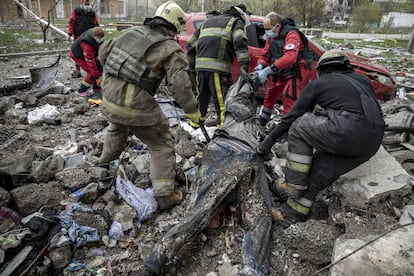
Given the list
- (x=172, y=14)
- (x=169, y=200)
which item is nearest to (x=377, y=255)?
(x=169, y=200)

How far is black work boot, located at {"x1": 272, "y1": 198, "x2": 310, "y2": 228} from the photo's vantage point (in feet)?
7.77

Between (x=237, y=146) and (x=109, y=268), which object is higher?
(x=237, y=146)

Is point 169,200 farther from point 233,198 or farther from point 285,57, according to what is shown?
point 285,57

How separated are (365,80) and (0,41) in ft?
37.3

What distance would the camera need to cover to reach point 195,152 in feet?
11.1

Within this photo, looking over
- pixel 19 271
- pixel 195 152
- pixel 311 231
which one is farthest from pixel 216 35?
pixel 19 271

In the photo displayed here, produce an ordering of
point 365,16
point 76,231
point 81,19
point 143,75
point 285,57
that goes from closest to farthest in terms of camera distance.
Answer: point 76,231 < point 143,75 < point 285,57 < point 81,19 < point 365,16

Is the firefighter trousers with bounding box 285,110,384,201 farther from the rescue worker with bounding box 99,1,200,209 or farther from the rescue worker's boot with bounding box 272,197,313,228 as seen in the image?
the rescue worker with bounding box 99,1,200,209

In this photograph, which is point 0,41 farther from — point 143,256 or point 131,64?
point 143,256

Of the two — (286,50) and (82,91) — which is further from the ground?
(286,50)

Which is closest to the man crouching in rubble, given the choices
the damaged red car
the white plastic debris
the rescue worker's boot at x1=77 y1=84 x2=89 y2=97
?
the damaged red car

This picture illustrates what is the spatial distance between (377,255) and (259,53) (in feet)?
11.1

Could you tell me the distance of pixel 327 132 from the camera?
84.0 inches

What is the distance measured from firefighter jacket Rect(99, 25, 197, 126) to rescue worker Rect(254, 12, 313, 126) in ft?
4.91
